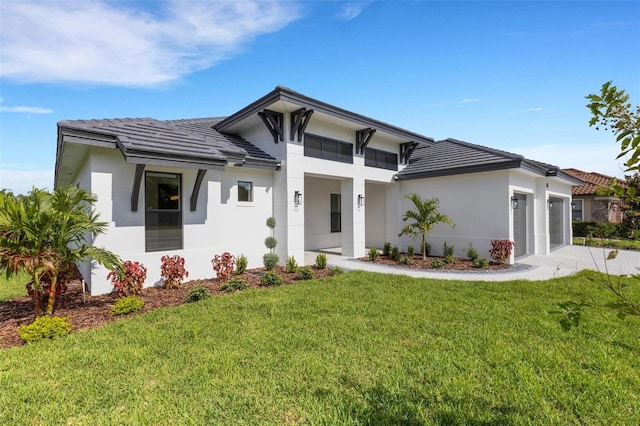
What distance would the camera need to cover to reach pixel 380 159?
15133mm

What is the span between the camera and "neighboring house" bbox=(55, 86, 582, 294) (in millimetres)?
8227

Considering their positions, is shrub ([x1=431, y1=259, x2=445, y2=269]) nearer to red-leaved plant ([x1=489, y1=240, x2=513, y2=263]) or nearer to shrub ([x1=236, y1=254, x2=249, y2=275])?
red-leaved plant ([x1=489, y1=240, x2=513, y2=263])

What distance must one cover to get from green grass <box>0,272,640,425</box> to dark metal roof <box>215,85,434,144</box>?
7.08 meters

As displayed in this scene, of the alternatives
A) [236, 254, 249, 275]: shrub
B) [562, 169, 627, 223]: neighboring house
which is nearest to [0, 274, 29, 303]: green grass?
[236, 254, 249, 275]: shrub

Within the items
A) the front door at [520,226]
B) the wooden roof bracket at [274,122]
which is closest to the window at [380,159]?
the wooden roof bracket at [274,122]

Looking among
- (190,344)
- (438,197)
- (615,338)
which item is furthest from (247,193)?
(615,338)

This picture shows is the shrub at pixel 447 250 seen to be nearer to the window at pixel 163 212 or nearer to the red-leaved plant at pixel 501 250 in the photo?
the red-leaved plant at pixel 501 250

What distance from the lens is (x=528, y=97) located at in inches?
298

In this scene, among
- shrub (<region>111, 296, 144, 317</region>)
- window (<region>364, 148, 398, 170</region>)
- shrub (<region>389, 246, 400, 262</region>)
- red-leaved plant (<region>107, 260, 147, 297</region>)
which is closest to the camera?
shrub (<region>111, 296, 144, 317</region>)

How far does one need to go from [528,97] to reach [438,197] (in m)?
6.96

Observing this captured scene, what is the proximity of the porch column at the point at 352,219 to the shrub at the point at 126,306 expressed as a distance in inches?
354

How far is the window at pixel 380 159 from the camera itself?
47.8 ft

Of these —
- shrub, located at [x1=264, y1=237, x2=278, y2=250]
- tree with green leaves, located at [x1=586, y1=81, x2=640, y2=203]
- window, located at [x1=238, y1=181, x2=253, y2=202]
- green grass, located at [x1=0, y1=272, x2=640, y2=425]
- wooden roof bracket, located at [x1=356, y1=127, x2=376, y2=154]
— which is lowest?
green grass, located at [x1=0, y1=272, x2=640, y2=425]

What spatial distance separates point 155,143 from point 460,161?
40.8ft
